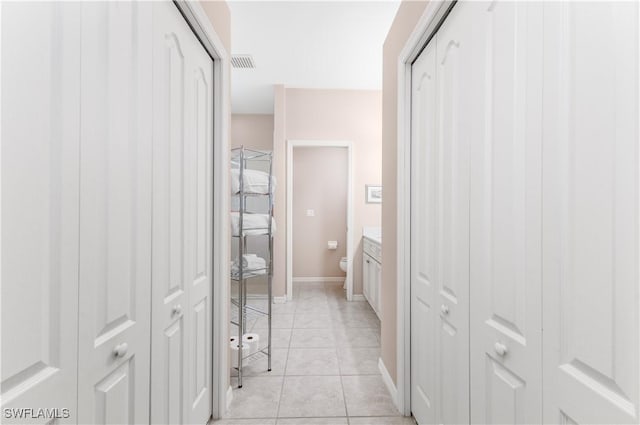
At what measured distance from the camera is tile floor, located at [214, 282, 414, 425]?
1.85 meters

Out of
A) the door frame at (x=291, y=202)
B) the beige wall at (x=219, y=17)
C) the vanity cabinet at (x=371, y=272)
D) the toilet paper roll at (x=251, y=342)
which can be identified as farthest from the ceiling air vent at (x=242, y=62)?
the toilet paper roll at (x=251, y=342)

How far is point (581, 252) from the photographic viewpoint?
2.25 feet

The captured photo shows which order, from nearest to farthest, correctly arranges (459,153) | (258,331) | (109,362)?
1. (109,362)
2. (459,153)
3. (258,331)

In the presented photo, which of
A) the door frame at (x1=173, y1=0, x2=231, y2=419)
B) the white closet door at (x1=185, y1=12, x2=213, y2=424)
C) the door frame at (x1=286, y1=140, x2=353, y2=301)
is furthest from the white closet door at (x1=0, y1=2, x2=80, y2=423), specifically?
the door frame at (x1=286, y1=140, x2=353, y2=301)

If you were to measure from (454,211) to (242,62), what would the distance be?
3.19m

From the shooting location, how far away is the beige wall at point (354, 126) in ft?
14.4

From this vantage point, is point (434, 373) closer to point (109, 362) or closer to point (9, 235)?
point (109, 362)

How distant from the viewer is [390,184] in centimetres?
214

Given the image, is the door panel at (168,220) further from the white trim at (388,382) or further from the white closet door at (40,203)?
the white trim at (388,382)

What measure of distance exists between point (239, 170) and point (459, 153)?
58.4 inches

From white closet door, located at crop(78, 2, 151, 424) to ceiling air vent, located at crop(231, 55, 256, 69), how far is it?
8.55 feet

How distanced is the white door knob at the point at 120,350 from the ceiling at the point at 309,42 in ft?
9.00

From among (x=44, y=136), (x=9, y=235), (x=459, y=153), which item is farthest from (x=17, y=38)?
(x=459, y=153)
